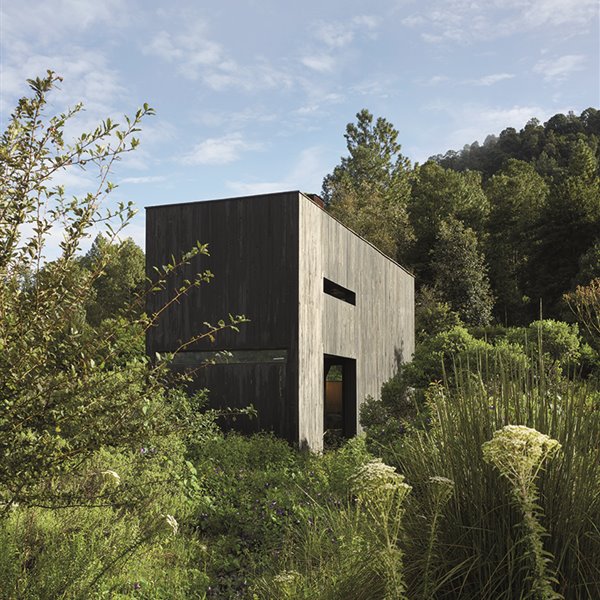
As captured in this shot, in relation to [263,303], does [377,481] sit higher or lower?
lower

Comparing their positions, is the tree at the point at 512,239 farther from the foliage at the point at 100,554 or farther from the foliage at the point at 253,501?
the foliage at the point at 100,554

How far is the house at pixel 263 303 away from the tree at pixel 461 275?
554 inches

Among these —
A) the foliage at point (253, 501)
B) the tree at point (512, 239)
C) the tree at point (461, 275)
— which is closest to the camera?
the foliage at point (253, 501)

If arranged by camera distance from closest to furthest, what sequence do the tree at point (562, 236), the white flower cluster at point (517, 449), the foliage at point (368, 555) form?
the white flower cluster at point (517, 449) → the foliage at point (368, 555) → the tree at point (562, 236)

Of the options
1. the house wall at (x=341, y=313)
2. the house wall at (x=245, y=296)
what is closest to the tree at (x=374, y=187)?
the house wall at (x=341, y=313)

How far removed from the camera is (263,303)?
10.4 m

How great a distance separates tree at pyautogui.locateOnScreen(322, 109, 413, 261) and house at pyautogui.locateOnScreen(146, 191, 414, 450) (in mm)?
14112

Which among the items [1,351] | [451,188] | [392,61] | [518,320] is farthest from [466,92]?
[451,188]

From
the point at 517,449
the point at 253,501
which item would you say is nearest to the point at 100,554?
the point at 253,501

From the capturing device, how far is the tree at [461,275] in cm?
2506

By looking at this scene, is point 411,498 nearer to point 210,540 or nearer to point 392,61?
point 210,540

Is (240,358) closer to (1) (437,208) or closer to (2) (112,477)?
(2) (112,477)

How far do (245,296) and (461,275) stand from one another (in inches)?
663

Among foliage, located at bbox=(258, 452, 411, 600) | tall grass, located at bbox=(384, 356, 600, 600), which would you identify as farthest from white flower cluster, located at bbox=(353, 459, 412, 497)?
tall grass, located at bbox=(384, 356, 600, 600)
